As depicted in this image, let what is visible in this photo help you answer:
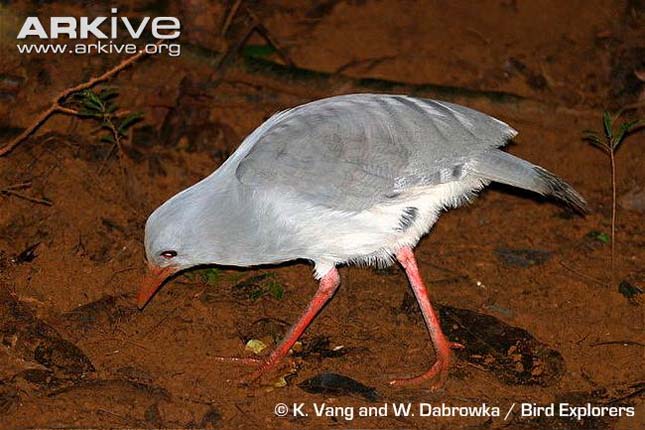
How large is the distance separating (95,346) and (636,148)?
15.1ft

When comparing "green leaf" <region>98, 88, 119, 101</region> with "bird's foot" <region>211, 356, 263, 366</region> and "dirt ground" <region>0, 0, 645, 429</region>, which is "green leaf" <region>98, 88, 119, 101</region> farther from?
"bird's foot" <region>211, 356, 263, 366</region>

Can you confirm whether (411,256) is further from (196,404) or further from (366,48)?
(366,48)

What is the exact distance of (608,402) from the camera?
5.08 m

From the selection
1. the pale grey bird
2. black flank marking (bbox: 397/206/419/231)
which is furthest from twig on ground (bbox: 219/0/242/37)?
black flank marking (bbox: 397/206/419/231)

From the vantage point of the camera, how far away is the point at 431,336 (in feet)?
17.8

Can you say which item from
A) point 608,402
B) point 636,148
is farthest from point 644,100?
point 608,402

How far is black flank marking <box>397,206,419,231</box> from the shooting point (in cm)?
516

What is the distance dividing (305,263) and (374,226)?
1.28 metres

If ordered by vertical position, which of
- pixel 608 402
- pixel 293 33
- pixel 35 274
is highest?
pixel 293 33

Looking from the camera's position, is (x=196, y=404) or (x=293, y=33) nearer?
(x=196, y=404)

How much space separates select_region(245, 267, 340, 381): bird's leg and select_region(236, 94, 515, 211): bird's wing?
0.68 metres

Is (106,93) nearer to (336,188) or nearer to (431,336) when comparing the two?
(336,188)

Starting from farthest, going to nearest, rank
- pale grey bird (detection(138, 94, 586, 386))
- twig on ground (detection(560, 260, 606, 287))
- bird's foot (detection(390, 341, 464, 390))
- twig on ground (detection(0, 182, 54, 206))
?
twig on ground (detection(0, 182, 54, 206)) < twig on ground (detection(560, 260, 606, 287)) < bird's foot (detection(390, 341, 464, 390)) < pale grey bird (detection(138, 94, 586, 386))

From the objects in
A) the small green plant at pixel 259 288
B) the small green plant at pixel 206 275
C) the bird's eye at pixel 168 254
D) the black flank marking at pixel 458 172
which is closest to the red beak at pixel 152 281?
the bird's eye at pixel 168 254
